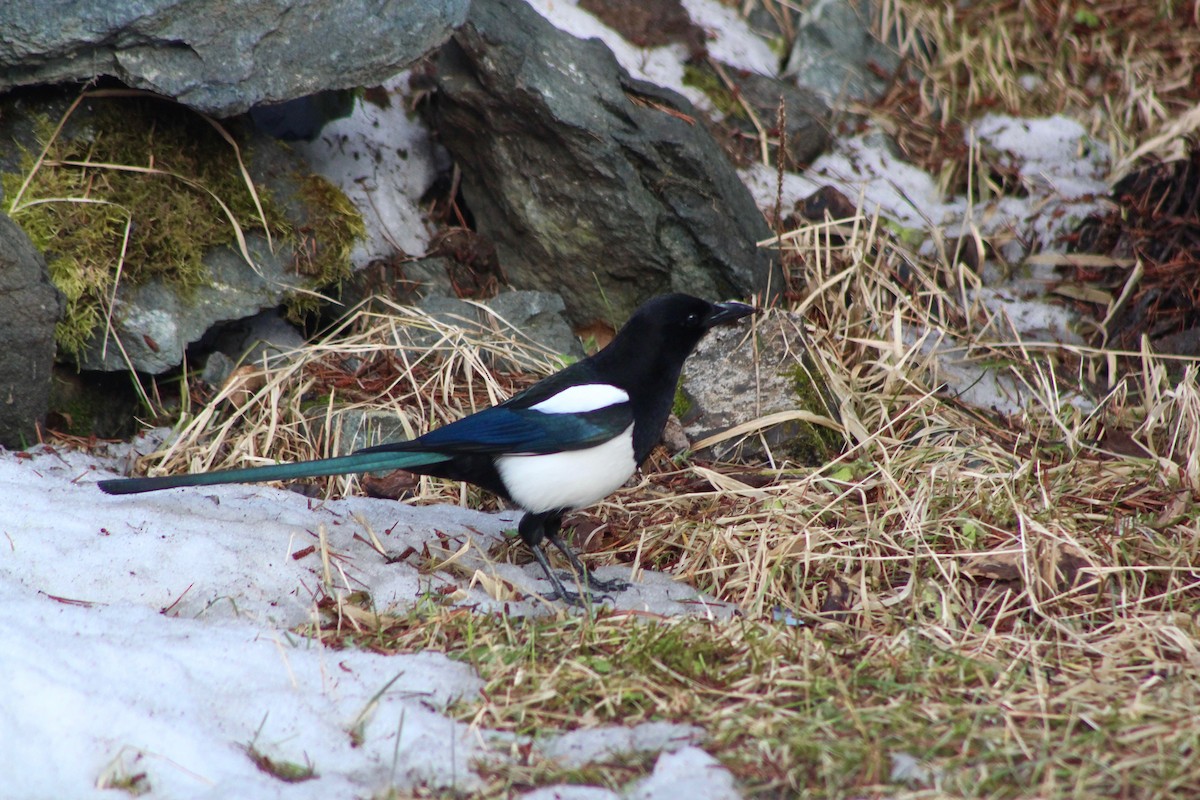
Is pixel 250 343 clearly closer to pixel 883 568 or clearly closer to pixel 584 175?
pixel 584 175

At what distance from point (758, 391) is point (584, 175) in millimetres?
1079

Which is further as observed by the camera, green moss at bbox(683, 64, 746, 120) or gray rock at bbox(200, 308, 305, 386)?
green moss at bbox(683, 64, 746, 120)

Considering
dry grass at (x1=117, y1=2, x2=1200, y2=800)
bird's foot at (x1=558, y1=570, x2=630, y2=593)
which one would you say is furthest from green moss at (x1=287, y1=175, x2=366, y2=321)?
bird's foot at (x1=558, y1=570, x2=630, y2=593)

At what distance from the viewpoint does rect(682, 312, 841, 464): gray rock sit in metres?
3.85

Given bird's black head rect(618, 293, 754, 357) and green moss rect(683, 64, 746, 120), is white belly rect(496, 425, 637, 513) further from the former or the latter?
green moss rect(683, 64, 746, 120)

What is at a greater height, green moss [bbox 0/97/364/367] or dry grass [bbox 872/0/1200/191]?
green moss [bbox 0/97/364/367]

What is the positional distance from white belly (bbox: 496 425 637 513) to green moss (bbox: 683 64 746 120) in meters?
2.79

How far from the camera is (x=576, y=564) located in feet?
10.5

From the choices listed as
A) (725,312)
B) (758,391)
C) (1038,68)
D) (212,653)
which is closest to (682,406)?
(758,391)

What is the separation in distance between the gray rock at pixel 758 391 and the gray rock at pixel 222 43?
58.0 inches

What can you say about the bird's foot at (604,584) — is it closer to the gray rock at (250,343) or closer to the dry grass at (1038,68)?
the gray rock at (250,343)

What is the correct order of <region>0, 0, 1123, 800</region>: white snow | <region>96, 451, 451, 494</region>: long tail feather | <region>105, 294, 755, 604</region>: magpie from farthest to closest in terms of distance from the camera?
1. <region>105, 294, 755, 604</region>: magpie
2. <region>96, 451, 451, 494</region>: long tail feather
3. <region>0, 0, 1123, 800</region>: white snow

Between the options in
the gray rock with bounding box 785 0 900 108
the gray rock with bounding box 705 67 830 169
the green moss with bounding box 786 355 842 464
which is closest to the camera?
the green moss with bounding box 786 355 842 464

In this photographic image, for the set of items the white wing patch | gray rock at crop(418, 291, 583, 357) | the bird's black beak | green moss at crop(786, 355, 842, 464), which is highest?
the bird's black beak
